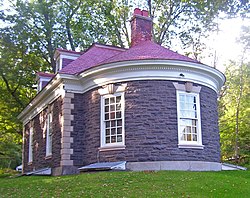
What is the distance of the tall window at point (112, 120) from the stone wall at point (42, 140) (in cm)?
233

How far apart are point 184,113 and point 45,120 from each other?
7.97 metres


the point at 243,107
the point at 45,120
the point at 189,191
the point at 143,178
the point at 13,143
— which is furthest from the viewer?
the point at 13,143

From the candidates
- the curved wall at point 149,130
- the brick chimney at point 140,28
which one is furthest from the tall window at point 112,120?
the brick chimney at point 140,28

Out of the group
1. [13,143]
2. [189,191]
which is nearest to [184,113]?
[189,191]

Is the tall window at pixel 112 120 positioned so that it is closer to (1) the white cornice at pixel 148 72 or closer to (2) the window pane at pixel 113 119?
(2) the window pane at pixel 113 119

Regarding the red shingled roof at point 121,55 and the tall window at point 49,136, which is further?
the tall window at point 49,136

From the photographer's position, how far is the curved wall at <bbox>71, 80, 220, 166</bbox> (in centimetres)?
1341

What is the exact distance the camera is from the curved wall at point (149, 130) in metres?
13.4

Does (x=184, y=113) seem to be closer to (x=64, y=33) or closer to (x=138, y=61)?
(x=138, y=61)

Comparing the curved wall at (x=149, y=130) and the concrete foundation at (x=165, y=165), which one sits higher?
the curved wall at (x=149, y=130)

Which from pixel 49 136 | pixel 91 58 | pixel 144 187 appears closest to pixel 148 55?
pixel 91 58

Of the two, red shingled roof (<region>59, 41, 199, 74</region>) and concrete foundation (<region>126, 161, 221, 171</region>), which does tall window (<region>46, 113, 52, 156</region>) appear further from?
concrete foundation (<region>126, 161, 221, 171</region>)

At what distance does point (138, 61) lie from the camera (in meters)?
13.8

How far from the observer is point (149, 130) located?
13.5 metres
